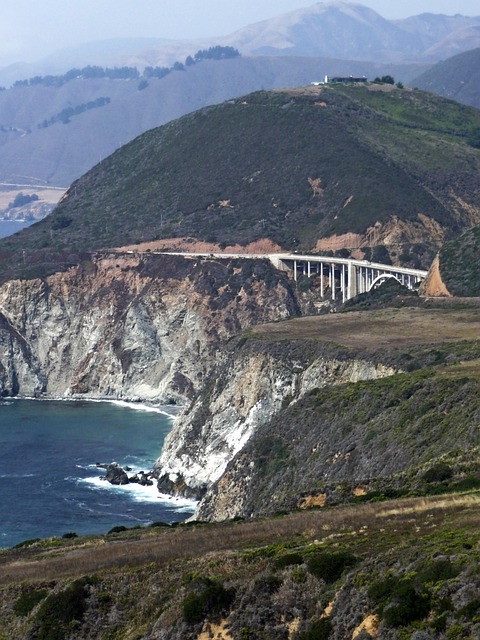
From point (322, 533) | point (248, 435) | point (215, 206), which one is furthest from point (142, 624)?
point (215, 206)

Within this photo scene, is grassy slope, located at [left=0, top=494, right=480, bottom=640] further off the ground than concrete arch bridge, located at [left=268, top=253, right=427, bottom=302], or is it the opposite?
grassy slope, located at [left=0, top=494, right=480, bottom=640]

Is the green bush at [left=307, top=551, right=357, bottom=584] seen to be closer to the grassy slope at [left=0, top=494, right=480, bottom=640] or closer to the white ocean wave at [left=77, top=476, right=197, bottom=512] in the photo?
the grassy slope at [left=0, top=494, right=480, bottom=640]

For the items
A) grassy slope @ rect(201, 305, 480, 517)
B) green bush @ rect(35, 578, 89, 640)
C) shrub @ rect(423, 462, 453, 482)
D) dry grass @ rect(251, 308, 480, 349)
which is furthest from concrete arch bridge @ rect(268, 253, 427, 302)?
green bush @ rect(35, 578, 89, 640)

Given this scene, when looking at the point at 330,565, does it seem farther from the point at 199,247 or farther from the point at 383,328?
the point at 199,247

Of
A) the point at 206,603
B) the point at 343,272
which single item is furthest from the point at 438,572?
the point at 343,272

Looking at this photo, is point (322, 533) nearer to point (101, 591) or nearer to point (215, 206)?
point (101, 591)

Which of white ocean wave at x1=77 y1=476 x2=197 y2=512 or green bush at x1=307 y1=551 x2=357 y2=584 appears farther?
white ocean wave at x1=77 y1=476 x2=197 y2=512

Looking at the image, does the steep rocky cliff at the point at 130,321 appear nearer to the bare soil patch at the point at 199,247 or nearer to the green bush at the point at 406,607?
the bare soil patch at the point at 199,247
